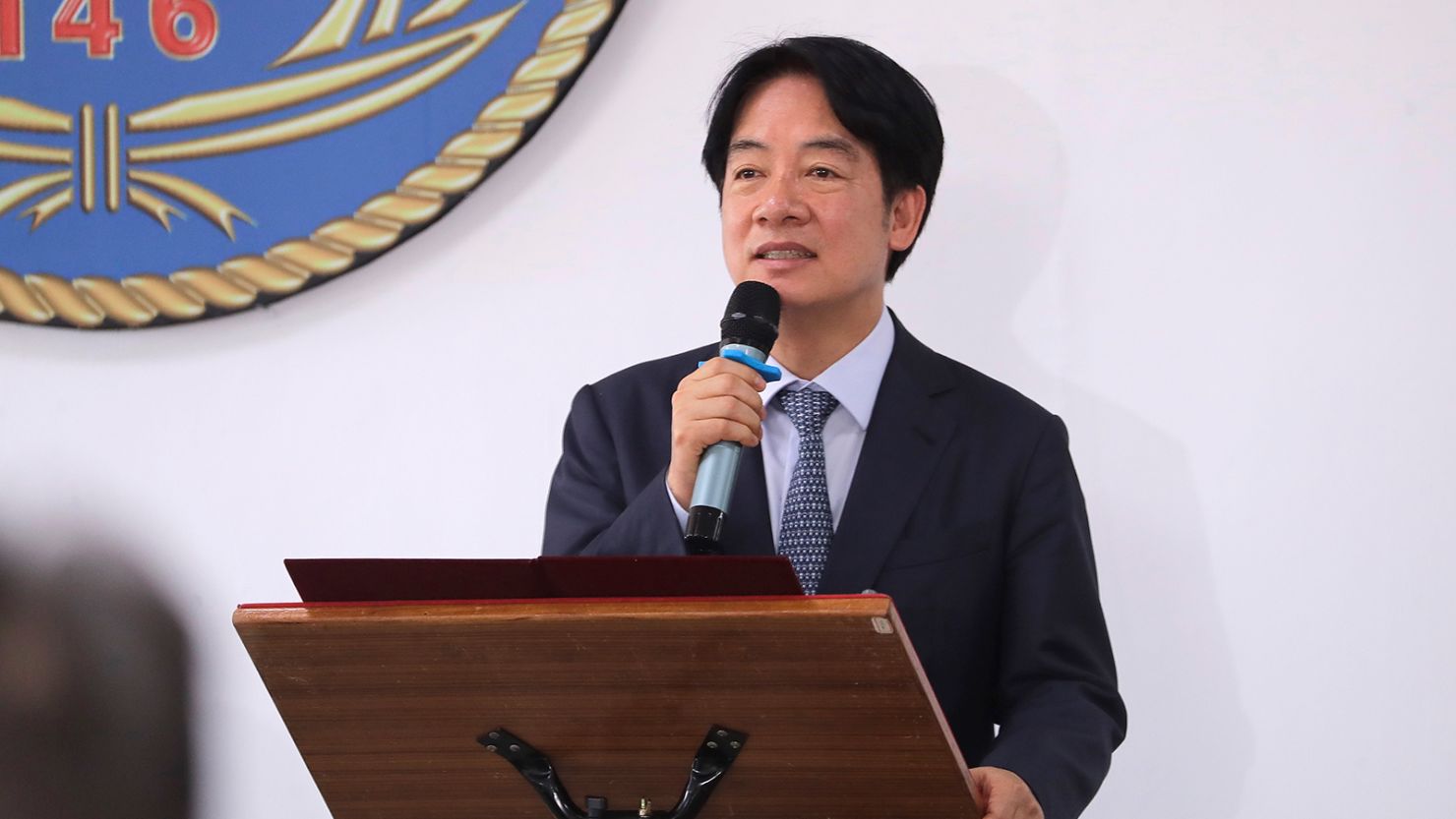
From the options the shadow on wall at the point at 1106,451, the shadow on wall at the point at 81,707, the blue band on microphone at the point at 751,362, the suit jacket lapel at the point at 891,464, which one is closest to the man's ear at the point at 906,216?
the suit jacket lapel at the point at 891,464

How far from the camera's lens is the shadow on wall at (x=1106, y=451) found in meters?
2.12

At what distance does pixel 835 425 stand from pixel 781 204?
0.87ft

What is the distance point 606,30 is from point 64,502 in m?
1.06

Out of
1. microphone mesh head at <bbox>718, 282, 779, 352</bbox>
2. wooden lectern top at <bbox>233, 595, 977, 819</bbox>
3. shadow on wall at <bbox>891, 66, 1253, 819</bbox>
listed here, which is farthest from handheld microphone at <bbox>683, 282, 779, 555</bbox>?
shadow on wall at <bbox>891, 66, 1253, 819</bbox>

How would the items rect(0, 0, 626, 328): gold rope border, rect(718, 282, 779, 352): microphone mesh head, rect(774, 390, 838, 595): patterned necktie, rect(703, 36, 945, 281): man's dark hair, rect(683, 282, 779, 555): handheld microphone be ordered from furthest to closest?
1. rect(0, 0, 626, 328): gold rope border
2. rect(703, 36, 945, 281): man's dark hair
3. rect(774, 390, 838, 595): patterned necktie
4. rect(718, 282, 779, 352): microphone mesh head
5. rect(683, 282, 779, 555): handheld microphone

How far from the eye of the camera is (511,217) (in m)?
2.29

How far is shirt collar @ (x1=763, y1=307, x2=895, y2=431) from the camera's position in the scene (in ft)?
6.05

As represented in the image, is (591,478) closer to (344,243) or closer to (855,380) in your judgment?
(855,380)

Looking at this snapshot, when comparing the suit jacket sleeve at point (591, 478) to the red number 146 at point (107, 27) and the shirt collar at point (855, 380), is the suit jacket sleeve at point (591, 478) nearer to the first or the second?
the shirt collar at point (855, 380)

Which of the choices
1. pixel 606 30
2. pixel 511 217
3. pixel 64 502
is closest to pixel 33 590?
pixel 64 502

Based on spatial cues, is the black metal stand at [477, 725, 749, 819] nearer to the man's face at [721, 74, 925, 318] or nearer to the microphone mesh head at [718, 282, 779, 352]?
the microphone mesh head at [718, 282, 779, 352]

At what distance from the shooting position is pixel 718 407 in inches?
55.2

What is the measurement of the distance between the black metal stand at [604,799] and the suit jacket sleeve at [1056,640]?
0.46 meters

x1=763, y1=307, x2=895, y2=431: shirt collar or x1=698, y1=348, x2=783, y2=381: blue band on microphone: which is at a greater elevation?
x1=698, y1=348, x2=783, y2=381: blue band on microphone
